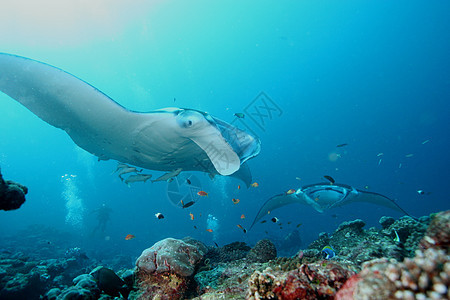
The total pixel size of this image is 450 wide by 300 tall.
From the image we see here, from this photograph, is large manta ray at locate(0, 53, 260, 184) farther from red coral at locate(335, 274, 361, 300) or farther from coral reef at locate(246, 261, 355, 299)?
red coral at locate(335, 274, 361, 300)

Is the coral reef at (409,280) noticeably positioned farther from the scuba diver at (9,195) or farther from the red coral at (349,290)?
the scuba diver at (9,195)

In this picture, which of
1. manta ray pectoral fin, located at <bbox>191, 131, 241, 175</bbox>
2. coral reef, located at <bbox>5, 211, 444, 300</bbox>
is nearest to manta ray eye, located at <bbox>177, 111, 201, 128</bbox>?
manta ray pectoral fin, located at <bbox>191, 131, 241, 175</bbox>

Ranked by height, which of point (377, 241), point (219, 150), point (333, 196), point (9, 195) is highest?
point (9, 195)

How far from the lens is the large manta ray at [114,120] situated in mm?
3547

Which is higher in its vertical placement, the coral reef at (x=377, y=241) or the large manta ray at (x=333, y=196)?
the large manta ray at (x=333, y=196)

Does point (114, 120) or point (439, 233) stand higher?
point (114, 120)

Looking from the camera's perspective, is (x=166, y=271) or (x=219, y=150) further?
(x=219, y=150)

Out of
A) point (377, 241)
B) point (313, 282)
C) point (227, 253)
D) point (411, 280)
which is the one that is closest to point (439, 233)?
point (411, 280)

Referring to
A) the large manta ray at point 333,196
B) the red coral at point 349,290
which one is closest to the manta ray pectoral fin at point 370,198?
the large manta ray at point 333,196

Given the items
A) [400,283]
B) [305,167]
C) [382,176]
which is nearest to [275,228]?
[305,167]

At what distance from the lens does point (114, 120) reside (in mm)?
4117

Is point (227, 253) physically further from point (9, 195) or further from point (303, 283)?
point (9, 195)

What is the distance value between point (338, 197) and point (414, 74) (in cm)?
6409

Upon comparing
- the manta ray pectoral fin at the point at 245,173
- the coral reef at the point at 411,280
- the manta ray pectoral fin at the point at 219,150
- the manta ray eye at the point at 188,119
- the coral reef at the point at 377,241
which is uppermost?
the manta ray pectoral fin at the point at 245,173
